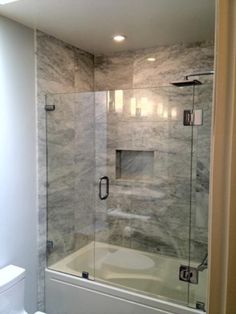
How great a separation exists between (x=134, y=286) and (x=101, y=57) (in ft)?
8.10

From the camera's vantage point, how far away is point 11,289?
206cm

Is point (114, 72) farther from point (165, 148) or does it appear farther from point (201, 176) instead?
point (201, 176)

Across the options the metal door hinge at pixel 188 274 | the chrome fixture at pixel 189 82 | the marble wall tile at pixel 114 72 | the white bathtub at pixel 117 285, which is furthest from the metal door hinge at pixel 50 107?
the metal door hinge at pixel 188 274

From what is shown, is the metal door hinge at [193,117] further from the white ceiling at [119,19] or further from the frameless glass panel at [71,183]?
the frameless glass panel at [71,183]

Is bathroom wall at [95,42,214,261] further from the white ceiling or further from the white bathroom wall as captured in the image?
the white bathroom wall

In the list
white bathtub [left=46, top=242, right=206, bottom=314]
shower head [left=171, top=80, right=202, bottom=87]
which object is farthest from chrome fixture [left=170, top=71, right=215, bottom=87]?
white bathtub [left=46, top=242, right=206, bottom=314]

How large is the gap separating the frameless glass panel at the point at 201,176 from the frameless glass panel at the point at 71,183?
1.07 metres

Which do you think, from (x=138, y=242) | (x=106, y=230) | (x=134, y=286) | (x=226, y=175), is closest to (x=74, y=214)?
(x=106, y=230)

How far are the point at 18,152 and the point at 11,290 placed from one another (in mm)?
1064

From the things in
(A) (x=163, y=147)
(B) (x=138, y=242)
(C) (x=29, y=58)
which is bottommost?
(B) (x=138, y=242)

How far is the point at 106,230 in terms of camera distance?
10.5 ft

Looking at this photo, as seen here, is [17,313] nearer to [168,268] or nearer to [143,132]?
[168,268]

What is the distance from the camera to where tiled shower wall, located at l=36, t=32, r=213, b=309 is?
8.50 ft

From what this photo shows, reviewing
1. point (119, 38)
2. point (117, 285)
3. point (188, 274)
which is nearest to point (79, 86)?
point (119, 38)
